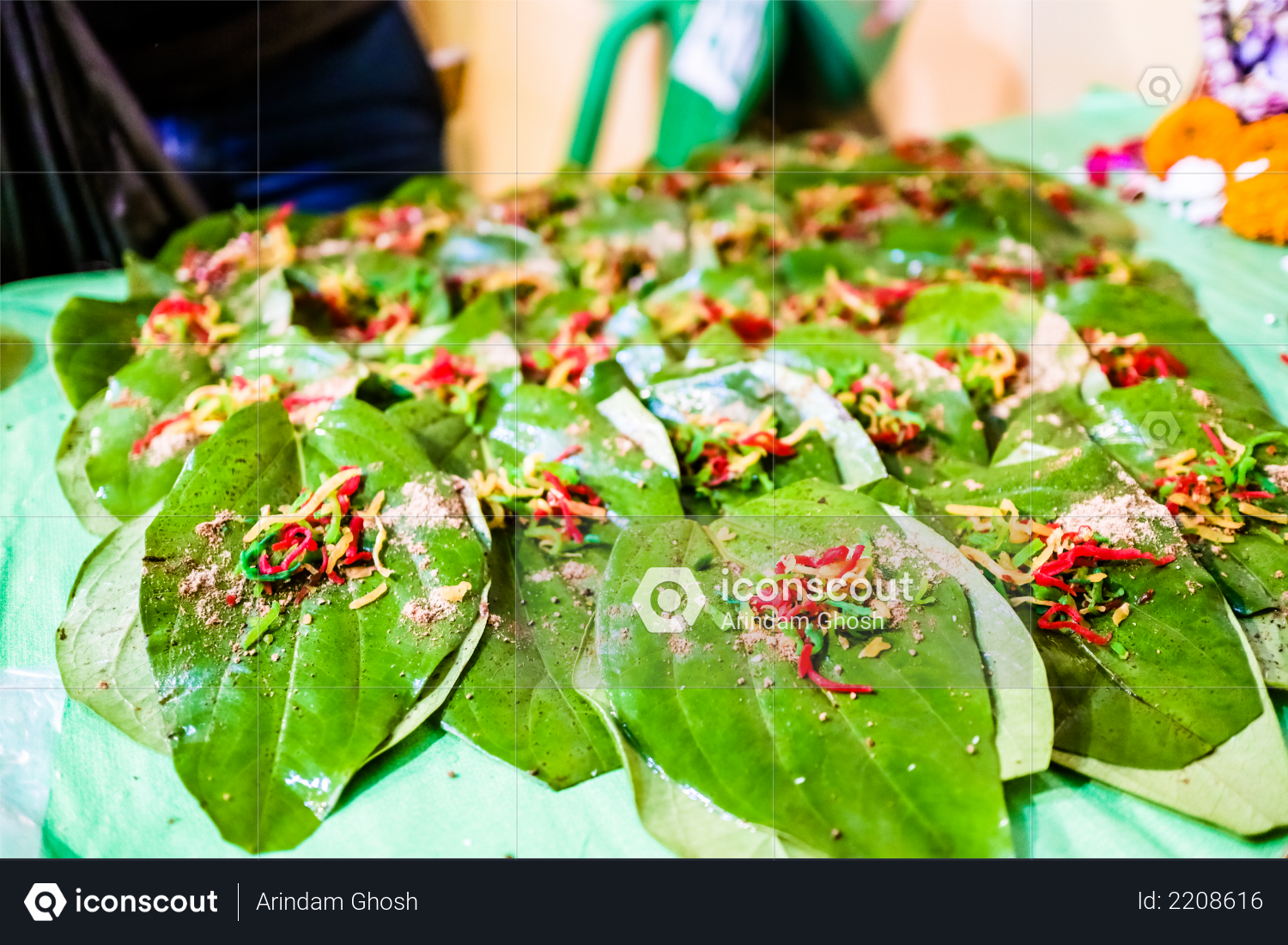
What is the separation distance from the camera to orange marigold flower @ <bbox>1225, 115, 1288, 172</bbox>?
4.31 ft

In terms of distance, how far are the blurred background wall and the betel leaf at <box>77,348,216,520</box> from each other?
1.10 metres

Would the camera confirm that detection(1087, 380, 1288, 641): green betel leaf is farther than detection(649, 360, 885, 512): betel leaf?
No

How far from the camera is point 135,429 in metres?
1.08

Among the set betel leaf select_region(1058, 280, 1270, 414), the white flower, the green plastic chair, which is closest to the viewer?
betel leaf select_region(1058, 280, 1270, 414)

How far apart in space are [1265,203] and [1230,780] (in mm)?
987

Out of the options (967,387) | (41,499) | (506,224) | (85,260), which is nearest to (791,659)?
(967,387)

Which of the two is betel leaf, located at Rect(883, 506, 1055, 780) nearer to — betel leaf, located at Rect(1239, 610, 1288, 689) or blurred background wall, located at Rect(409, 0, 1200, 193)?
betel leaf, located at Rect(1239, 610, 1288, 689)

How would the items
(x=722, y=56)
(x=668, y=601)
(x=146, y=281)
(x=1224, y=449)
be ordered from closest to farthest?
(x=668, y=601)
(x=1224, y=449)
(x=146, y=281)
(x=722, y=56)

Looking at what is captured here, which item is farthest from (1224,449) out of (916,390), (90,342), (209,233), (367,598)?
(209,233)

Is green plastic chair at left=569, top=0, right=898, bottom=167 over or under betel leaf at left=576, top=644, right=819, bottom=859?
over

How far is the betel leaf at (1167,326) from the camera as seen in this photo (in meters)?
1.13

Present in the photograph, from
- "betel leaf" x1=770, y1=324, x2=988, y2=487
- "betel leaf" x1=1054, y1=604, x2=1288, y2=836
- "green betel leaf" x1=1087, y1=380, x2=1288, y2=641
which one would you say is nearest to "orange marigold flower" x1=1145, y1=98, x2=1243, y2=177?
"green betel leaf" x1=1087, y1=380, x2=1288, y2=641

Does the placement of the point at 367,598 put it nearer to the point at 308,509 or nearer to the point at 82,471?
the point at 308,509

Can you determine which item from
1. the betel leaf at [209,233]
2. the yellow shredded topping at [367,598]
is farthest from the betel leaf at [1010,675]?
the betel leaf at [209,233]
